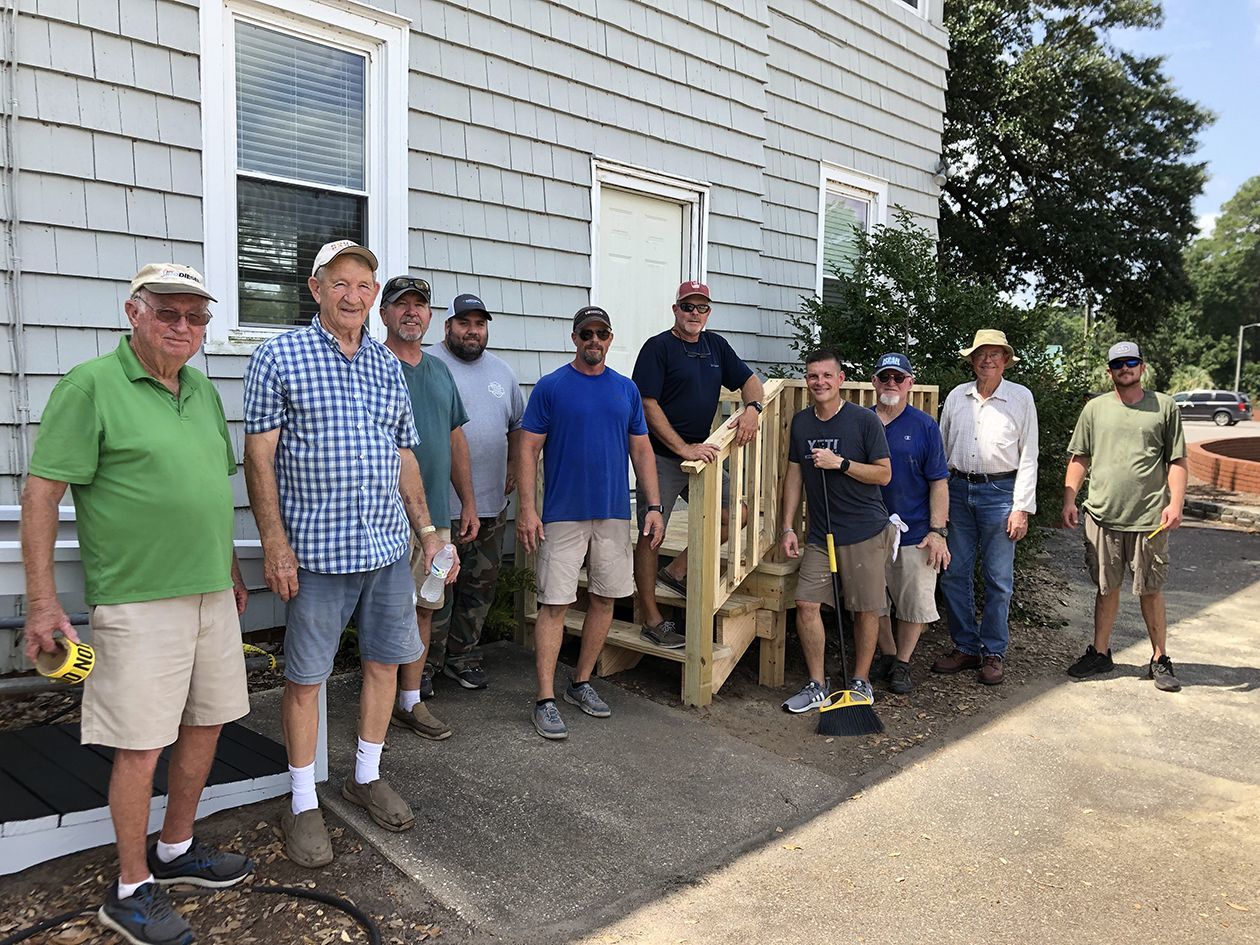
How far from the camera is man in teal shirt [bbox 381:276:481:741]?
12.5 feet

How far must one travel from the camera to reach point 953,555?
527 centimetres

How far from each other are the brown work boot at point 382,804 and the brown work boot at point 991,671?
3268mm

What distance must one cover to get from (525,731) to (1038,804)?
2066mm

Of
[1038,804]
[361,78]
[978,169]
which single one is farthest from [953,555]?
[978,169]

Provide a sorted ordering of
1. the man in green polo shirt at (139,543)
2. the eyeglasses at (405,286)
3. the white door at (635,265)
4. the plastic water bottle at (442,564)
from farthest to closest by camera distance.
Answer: the white door at (635,265) < the eyeglasses at (405,286) < the plastic water bottle at (442,564) < the man in green polo shirt at (139,543)

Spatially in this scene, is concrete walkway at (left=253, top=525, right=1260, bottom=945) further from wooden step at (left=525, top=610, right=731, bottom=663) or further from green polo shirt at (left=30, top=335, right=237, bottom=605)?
green polo shirt at (left=30, top=335, right=237, bottom=605)

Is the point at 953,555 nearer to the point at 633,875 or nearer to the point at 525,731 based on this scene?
the point at 525,731

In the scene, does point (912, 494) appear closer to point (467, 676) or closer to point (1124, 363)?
point (1124, 363)

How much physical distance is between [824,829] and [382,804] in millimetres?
1542

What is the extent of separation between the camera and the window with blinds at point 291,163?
14.9ft

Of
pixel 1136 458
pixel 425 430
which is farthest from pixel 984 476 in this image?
pixel 425 430

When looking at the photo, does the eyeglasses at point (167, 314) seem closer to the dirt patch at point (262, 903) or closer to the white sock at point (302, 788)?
the white sock at point (302, 788)

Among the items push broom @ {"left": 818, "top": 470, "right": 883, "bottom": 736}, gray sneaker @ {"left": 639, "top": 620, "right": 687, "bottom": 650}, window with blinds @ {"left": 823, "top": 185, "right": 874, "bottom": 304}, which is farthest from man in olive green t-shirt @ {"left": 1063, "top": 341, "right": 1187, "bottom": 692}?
window with blinds @ {"left": 823, "top": 185, "right": 874, "bottom": 304}

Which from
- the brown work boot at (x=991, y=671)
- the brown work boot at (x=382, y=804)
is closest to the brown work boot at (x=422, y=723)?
the brown work boot at (x=382, y=804)
